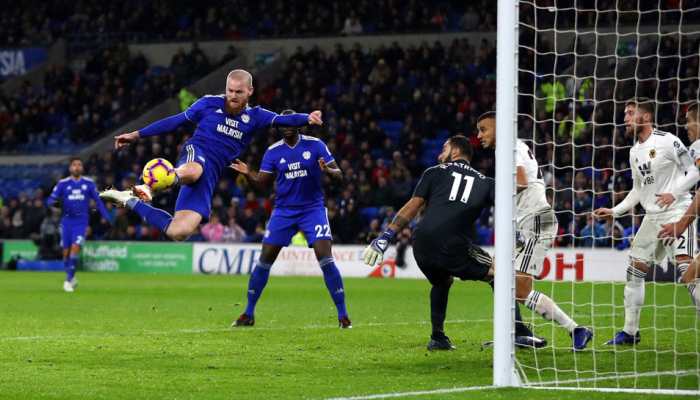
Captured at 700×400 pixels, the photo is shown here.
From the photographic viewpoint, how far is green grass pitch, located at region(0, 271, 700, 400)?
7.62m

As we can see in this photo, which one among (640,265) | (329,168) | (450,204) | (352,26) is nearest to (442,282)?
(450,204)

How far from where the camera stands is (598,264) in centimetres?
2253

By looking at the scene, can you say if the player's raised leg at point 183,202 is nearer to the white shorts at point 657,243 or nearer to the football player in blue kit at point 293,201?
the football player in blue kit at point 293,201

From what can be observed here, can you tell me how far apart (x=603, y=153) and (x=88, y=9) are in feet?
83.9

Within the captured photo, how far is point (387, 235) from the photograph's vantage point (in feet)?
31.2

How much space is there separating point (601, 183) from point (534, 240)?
6.01 m

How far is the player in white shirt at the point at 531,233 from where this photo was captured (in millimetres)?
9742

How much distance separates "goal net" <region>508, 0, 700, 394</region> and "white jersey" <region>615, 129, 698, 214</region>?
0.77 feet

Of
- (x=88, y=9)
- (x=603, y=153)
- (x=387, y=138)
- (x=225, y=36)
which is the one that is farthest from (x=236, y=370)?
(x=88, y=9)

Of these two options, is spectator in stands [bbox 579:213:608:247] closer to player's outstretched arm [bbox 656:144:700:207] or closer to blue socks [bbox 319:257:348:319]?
blue socks [bbox 319:257:348:319]

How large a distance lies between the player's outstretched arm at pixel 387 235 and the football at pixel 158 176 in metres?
2.06

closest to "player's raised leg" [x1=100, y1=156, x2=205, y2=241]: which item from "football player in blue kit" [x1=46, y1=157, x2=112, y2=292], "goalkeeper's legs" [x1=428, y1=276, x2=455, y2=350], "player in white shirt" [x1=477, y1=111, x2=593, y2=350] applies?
"goalkeeper's legs" [x1=428, y1=276, x2=455, y2=350]

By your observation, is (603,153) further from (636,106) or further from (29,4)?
(29,4)

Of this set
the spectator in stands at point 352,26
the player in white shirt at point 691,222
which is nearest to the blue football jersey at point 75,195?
the player in white shirt at point 691,222
